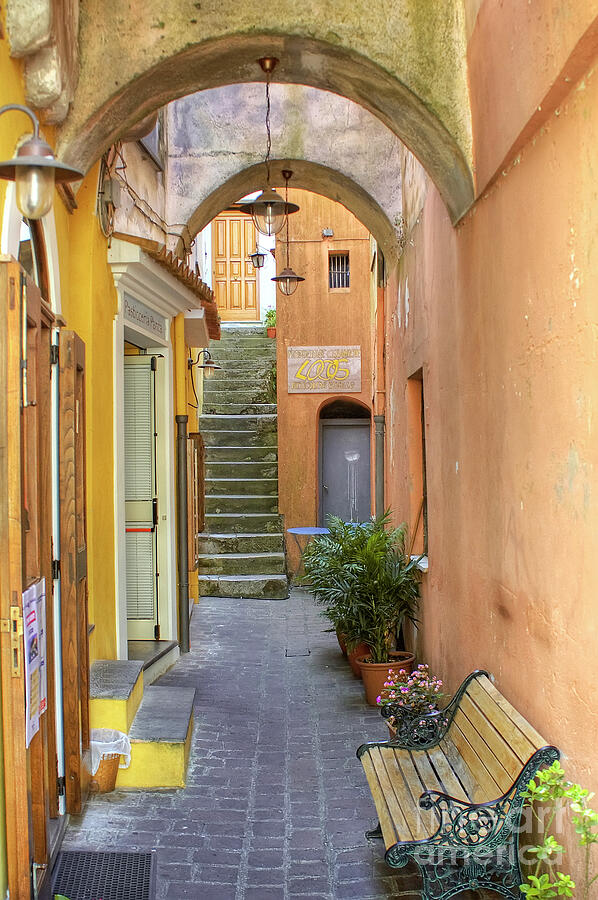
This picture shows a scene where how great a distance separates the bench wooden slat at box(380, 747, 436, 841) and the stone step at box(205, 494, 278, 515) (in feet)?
30.0

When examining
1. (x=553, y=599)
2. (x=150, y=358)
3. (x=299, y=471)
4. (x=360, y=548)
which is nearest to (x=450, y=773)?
(x=553, y=599)

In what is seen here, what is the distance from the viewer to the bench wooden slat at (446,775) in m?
3.63

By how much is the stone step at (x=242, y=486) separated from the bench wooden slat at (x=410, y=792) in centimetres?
957

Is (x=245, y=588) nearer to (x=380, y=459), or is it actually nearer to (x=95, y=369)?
(x=380, y=459)

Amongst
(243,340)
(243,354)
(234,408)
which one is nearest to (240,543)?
(234,408)

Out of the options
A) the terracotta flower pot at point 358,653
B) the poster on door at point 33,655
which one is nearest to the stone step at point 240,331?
the terracotta flower pot at point 358,653

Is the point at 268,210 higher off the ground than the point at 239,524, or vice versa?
the point at 268,210

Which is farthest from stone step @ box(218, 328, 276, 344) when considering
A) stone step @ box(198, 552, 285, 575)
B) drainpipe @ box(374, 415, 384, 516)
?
drainpipe @ box(374, 415, 384, 516)

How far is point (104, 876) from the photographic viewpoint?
12.1 ft

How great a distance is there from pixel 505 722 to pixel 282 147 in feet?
22.1

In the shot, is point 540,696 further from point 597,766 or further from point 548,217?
point 548,217

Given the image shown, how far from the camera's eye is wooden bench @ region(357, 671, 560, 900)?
3102 mm

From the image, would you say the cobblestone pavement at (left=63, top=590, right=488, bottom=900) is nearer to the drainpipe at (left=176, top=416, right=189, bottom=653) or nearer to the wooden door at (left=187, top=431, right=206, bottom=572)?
the drainpipe at (left=176, top=416, right=189, bottom=653)

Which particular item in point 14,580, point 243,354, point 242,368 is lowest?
point 14,580
